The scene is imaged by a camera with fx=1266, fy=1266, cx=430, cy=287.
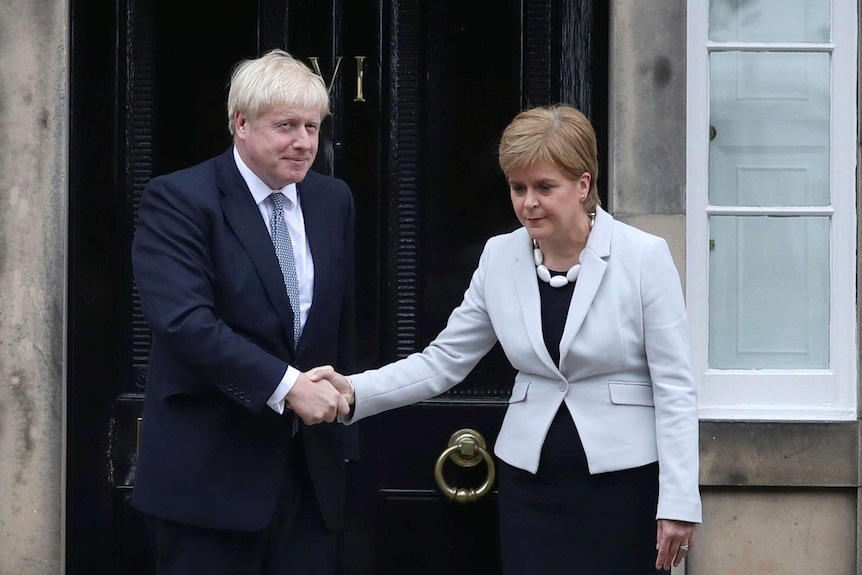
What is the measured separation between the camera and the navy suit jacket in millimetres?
3232

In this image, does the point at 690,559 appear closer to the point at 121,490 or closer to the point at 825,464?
the point at 825,464

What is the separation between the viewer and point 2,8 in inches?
169

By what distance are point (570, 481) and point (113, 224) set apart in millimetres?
2027

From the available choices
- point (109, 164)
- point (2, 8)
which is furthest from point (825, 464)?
point (2, 8)

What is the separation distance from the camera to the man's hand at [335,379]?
3389 mm

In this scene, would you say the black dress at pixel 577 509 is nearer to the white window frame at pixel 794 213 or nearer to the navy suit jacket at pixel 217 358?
the navy suit jacket at pixel 217 358

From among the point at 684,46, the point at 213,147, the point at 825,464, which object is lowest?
the point at 825,464

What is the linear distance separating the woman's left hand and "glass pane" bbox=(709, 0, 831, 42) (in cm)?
190

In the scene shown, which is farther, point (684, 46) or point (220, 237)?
point (684, 46)

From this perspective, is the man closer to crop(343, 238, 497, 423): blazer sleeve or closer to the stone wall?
crop(343, 238, 497, 423): blazer sleeve

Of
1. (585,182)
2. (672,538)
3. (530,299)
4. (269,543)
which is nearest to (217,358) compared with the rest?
(269,543)

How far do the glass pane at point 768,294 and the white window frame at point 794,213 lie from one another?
0.04m

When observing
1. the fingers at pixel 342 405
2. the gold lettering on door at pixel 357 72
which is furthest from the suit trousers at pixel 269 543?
the gold lettering on door at pixel 357 72

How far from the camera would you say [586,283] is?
330 centimetres
